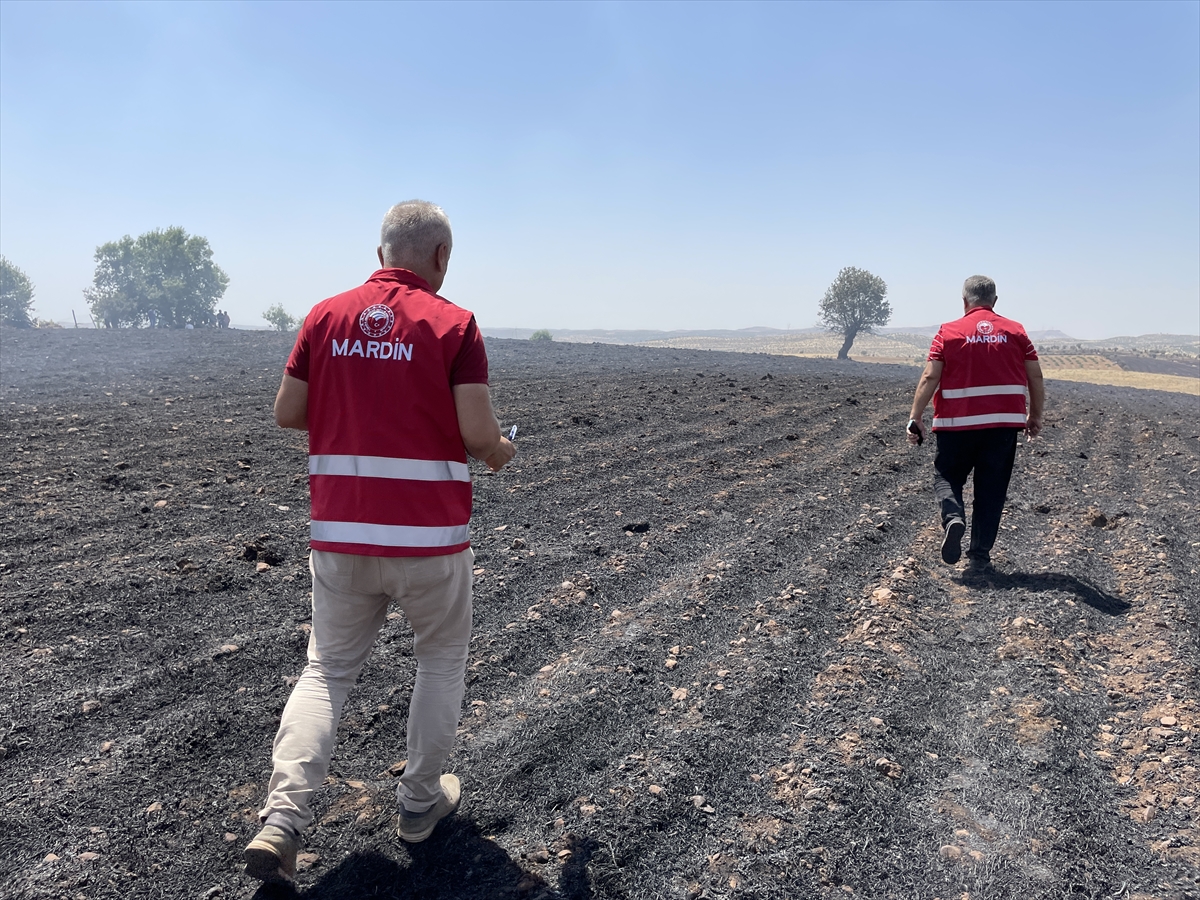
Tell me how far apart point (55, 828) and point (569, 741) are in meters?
1.94

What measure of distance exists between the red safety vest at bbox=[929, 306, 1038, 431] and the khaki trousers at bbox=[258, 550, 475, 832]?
14.5 ft

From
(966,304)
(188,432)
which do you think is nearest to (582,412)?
(188,432)

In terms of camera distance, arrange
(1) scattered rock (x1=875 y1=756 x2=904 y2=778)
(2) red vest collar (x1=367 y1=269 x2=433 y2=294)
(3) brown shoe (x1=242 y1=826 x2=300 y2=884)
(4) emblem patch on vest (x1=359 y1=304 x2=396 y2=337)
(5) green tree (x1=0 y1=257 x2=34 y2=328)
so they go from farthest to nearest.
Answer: (5) green tree (x1=0 y1=257 x2=34 y2=328) < (1) scattered rock (x1=875 y1=756 x2=904 y2=778) < (2) red vest collar (x1=367 y1=269 x2=433 y2=294) < (4) emblem patch on vest (x1=359 y1=304 x2=396 y2=337) < (3) brown shoe (x1=242 y1=826 x2=300 y2=884)

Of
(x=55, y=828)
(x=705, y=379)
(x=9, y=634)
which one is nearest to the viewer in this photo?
(x=55, y=828)

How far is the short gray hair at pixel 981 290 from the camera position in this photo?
18.3 ft

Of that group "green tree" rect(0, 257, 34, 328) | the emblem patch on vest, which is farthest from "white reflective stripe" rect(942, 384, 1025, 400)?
"green tree" rect(0, 257, 34, 328)

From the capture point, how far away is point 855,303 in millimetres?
76750

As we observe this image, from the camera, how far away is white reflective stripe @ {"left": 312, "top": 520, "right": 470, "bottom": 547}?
2342 millimetres

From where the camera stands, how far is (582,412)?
41.7ft

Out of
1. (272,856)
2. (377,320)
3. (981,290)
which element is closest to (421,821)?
(272,856)

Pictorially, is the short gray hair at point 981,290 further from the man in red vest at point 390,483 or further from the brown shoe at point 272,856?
the brown shoe at point 272,856

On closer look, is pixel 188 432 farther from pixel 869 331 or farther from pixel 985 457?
pixel 869 331

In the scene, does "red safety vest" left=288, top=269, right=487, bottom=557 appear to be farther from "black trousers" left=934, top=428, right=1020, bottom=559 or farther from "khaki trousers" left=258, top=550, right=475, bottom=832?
"black trousers" left=934, top=428, right=1020, bottom=559

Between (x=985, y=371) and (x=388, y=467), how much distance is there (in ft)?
15.7
